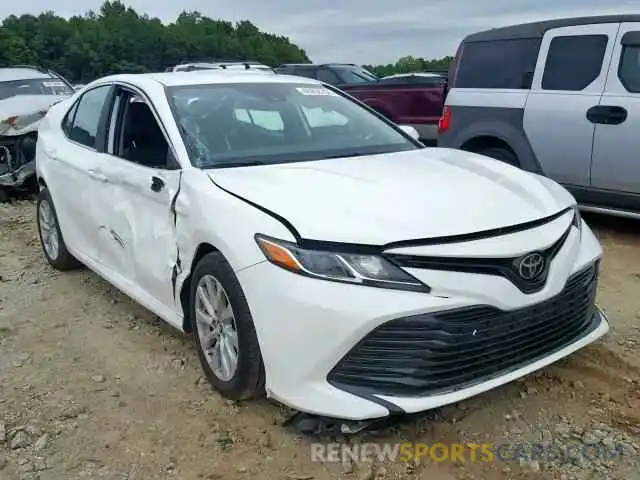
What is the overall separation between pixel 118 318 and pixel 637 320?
3215 millimetres

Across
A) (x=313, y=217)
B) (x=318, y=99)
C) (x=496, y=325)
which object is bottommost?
(x=496, y=325)

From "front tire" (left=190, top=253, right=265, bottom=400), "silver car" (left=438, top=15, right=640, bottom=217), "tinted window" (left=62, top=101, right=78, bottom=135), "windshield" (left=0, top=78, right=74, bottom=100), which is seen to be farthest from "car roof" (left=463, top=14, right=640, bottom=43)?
"windshield" (left=0, top=78, right=74, bottom=100)

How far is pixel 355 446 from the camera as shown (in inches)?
119

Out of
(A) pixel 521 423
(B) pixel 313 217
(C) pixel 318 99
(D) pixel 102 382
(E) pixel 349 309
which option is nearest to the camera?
(E) pixel 349 309

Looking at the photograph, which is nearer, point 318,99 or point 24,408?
point 24,408

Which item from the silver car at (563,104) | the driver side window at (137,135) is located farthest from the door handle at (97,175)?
the silver car at (563,104)

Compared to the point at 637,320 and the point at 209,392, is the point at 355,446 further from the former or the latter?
the point at 637,320

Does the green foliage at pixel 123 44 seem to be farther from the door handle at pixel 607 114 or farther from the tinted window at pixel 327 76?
the door handle at pixel 607 114

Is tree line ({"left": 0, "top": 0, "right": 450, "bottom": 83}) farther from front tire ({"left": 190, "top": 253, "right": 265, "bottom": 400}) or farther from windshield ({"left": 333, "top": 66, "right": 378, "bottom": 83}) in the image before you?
front tire ({"left": 190, "top": 253, "right": 265, "bottom": 400})

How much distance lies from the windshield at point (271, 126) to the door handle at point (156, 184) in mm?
215

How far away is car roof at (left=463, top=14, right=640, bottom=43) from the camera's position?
5.95 metres

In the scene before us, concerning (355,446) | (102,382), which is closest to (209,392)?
(102,382)

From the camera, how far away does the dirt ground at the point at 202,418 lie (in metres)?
2.89

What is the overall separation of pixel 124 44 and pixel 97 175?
143ft
